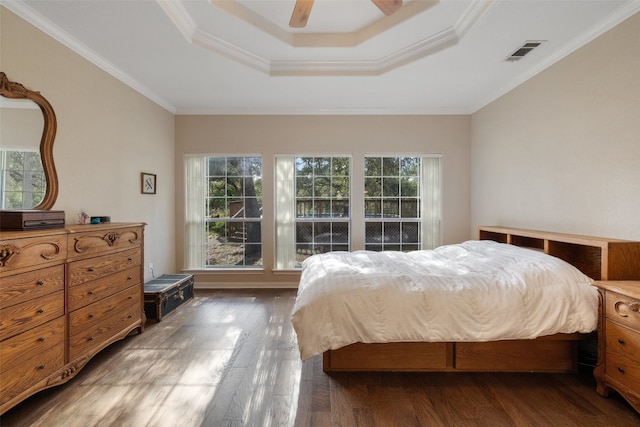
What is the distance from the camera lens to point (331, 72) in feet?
10.7

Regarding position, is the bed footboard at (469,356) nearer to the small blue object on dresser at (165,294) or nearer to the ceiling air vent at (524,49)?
the small blue object on dresser at (165,294)

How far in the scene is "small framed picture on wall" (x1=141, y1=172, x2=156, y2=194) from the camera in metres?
3.66

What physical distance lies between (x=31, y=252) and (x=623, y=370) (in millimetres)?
3628

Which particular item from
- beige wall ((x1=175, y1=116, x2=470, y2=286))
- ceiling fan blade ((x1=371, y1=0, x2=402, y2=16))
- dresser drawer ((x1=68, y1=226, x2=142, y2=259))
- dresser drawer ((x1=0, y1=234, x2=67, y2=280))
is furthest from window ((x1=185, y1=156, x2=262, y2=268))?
ceiling fan blade ((x1=371, y1=0, x2=402, y2=16))

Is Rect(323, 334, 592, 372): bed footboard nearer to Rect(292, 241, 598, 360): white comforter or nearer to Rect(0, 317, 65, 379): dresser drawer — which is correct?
Rect(292, 241, 598, 360): white comforter

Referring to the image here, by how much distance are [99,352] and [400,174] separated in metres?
4.18

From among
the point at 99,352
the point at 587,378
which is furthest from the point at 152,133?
the point at 587,378

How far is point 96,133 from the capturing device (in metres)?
2.91

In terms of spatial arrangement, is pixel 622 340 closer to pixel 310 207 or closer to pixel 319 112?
pixel 310 207

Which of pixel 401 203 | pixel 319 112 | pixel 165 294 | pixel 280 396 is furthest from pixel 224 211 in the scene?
pixel 280 396

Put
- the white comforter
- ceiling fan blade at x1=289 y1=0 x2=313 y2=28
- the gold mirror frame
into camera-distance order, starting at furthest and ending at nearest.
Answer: the gold mirror frame, the white comforter, ceiling fan blade at x1=289 y1=0 x2=313 y2=28

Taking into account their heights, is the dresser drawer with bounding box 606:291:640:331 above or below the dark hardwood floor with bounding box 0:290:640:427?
above

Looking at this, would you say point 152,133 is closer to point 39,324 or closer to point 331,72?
point 331,72

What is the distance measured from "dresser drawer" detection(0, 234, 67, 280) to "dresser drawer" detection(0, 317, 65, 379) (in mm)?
384
